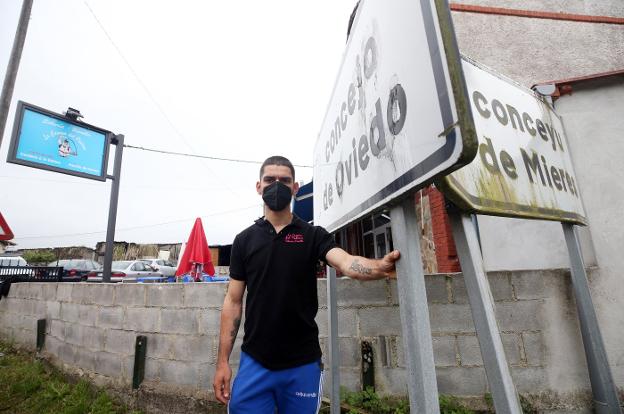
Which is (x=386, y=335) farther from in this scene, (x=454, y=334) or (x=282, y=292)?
(x=282, y=292)

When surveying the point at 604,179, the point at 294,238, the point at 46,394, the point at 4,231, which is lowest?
the point at 46,394

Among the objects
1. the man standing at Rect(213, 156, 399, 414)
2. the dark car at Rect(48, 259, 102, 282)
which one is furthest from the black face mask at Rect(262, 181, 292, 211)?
the dark car at Rect(48, 259, 102, 282)

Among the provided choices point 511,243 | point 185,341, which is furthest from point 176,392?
point 511,243

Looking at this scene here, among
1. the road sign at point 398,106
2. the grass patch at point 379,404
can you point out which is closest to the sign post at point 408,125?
the road sign at point 398,106

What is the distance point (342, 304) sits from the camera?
2961 millimetres

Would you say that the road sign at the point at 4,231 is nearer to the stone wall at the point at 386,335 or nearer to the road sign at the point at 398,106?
the stone wall at the point at 386,335

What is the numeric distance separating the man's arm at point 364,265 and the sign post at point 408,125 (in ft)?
0.29

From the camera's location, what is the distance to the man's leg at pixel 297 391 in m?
1.71

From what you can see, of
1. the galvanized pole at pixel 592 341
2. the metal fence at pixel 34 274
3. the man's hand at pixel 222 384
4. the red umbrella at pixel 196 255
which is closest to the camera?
the man's hand at pixel 222 384

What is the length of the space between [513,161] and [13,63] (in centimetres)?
900

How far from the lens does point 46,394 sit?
3.71 m

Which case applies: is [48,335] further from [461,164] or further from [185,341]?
[461,164]

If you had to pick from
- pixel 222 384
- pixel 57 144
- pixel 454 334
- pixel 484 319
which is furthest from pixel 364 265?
pixel 57 144

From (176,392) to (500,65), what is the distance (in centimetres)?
696
